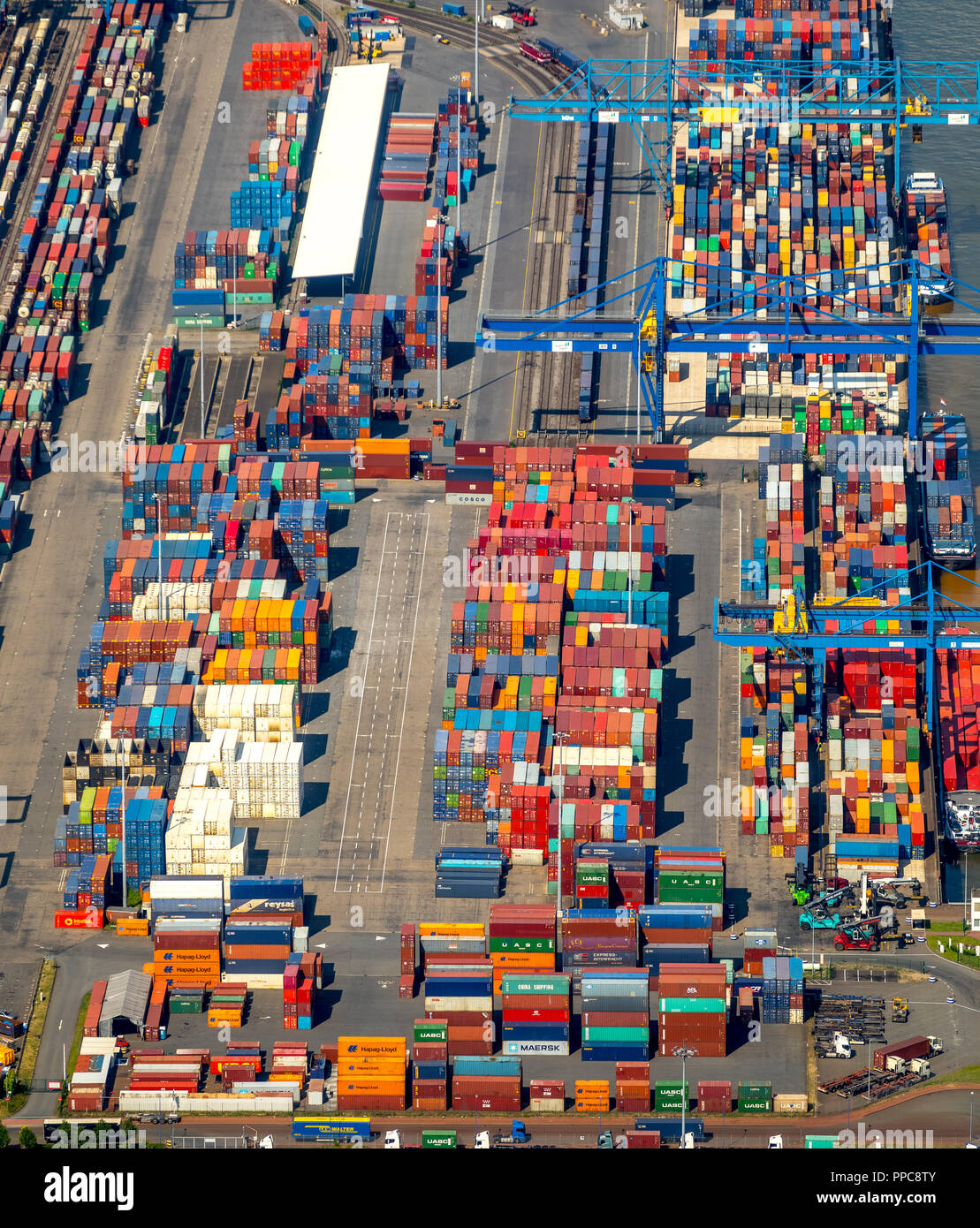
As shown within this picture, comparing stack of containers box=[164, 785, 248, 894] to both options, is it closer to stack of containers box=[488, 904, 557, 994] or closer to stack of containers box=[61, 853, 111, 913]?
stack of containers box=[61, 853, 111, 913]

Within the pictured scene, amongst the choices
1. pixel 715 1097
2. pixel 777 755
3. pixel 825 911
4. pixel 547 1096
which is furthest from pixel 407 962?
pixel 777 755

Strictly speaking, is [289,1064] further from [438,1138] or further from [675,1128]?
[675,1128]

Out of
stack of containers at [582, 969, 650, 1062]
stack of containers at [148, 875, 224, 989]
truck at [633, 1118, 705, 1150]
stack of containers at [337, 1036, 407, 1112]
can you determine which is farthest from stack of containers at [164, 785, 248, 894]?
truck at [633, 1118, 705, 1150]

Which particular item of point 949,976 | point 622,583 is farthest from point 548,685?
point 949,976

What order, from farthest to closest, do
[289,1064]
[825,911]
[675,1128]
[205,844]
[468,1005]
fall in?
[205,844], [825,911], [468,1005], [289,1064], [675,1128]

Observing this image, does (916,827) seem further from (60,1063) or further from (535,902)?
(60,1063)
